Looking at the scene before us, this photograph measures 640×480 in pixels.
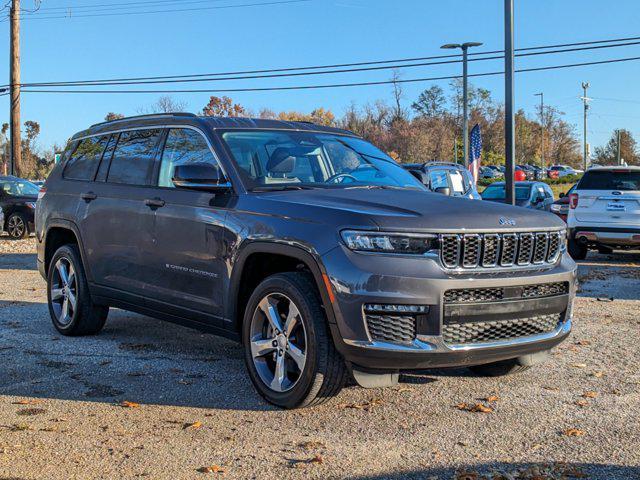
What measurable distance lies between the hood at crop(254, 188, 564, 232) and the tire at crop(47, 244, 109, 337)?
8.82 feet

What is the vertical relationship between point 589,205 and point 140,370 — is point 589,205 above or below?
above

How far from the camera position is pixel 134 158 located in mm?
6633

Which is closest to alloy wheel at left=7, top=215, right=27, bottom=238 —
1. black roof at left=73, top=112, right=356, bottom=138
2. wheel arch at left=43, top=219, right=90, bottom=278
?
wheel arch at left=43, top=219, right=90, bottom=278

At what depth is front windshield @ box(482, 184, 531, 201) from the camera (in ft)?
76.8

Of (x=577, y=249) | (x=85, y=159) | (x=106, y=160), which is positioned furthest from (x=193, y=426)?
(x=577, y=249)

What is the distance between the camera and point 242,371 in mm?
5977

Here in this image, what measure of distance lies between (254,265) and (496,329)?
1616 mm

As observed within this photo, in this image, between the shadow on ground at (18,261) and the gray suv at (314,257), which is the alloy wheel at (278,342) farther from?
the shadow on ground at (18,261)

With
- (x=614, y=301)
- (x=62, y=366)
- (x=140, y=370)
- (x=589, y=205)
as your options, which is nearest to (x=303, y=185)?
(x=140, y=370)

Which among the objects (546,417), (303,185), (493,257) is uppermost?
(303,185)

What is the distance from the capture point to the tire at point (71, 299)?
7.16m

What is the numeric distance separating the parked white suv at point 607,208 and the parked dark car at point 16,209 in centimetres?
1356

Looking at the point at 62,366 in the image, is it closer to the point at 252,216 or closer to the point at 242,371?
the point at 242,371

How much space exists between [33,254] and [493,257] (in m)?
14.4
